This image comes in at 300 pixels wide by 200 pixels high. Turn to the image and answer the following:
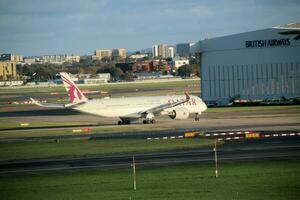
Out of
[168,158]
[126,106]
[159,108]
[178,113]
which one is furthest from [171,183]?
[178,113]

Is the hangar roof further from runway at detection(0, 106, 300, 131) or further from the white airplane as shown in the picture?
the white airplane

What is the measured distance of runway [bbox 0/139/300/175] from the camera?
3803 cm

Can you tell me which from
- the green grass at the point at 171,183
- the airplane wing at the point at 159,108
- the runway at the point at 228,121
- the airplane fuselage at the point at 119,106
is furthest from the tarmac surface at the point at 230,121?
the green grass at the point at 171,183

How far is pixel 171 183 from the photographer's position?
30.3 metres

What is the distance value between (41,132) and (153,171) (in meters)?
31.5

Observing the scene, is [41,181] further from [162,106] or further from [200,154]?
[162,106]

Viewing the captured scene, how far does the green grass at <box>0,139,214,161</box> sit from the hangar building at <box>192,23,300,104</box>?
47.8 meters

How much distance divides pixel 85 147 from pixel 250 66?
55.8m

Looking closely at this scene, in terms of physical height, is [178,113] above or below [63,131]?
above

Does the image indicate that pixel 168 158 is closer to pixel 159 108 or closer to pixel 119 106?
pixel 119 106

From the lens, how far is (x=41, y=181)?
33.0 m

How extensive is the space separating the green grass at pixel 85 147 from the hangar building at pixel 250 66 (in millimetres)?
47797

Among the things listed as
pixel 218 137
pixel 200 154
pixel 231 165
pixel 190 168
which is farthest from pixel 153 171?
pixel 218 137

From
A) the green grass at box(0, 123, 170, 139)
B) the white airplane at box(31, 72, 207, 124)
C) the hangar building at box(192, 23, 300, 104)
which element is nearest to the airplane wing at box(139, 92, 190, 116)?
the white airplane at box(31, 72, 207, 124)
